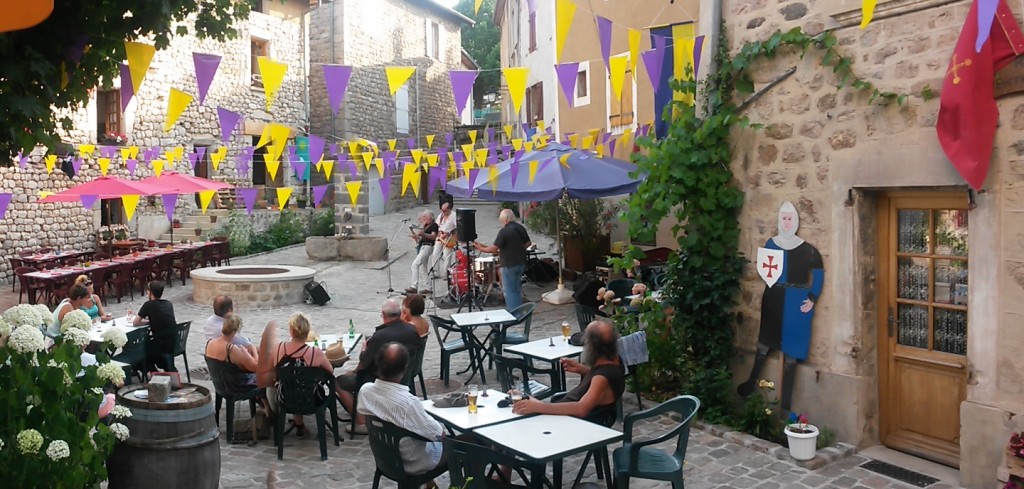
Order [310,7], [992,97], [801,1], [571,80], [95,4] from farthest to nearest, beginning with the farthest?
[310,7]
[571,80]
[801,1]
[992,97]
[95,4]

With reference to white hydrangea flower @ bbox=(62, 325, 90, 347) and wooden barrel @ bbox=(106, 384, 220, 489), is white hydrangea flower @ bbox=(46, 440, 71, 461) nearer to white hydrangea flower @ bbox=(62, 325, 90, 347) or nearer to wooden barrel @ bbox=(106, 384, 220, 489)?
white hydrangea flower @ bbox=(62, 325, 90, 347)

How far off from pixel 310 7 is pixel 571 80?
17752mm

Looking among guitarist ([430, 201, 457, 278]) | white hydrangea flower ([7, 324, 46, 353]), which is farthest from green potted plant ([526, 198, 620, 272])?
white hydrangea flower ([7, 324, 46, 353])

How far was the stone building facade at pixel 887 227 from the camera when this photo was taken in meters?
4.49

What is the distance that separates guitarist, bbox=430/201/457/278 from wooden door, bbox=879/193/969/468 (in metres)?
7.69

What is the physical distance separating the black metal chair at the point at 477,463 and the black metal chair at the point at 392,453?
310 mm

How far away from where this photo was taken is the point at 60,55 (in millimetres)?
4152

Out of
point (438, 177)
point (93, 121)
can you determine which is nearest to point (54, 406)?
point (438, 177)

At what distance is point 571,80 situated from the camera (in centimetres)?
726

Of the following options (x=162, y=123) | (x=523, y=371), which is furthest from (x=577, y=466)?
(x=162, y=123)

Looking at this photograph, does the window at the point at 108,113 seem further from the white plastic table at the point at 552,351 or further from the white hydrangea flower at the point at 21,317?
the white hydrangea flower at the point at 21,317

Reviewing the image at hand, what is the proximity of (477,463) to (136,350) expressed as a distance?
4328 millimetres

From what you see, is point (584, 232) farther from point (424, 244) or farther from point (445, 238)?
point (424, 244)

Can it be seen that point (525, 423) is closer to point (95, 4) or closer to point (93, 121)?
point (95, 4)
